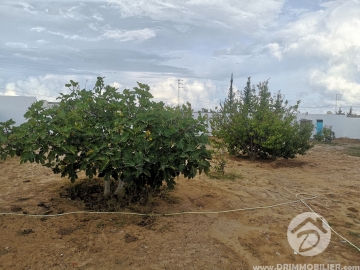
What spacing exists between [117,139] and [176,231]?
1379 millimetres

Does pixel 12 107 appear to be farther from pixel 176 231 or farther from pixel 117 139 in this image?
pixel 176 231

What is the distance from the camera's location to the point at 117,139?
4.01 meters

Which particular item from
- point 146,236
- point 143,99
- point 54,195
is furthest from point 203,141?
point 54,195

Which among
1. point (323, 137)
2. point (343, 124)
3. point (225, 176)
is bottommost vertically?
point (323, 137)

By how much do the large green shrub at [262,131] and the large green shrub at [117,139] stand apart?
19.0 feet

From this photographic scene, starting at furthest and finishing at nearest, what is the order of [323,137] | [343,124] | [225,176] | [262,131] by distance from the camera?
1. [343,124]
2. [323,137]
3. [262,131]
4. [225,176]

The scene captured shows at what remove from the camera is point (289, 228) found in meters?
4.23

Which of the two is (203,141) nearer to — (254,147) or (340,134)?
(254,147)

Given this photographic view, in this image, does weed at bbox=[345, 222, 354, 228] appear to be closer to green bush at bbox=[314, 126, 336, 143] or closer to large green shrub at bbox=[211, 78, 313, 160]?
large green shrub at bbox=[211, 78, 313, 160]

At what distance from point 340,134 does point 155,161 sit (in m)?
29.2

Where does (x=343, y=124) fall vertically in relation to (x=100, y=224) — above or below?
above

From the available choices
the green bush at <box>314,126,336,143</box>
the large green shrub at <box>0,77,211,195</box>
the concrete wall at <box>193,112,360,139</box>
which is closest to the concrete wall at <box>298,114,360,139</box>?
the concrete wall at <box>193,112,360,139</box>

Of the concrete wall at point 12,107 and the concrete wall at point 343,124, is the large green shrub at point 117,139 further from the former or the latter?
the concrete wall at point 343,124

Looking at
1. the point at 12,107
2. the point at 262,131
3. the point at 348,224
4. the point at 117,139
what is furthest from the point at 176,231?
the point at 12,107
